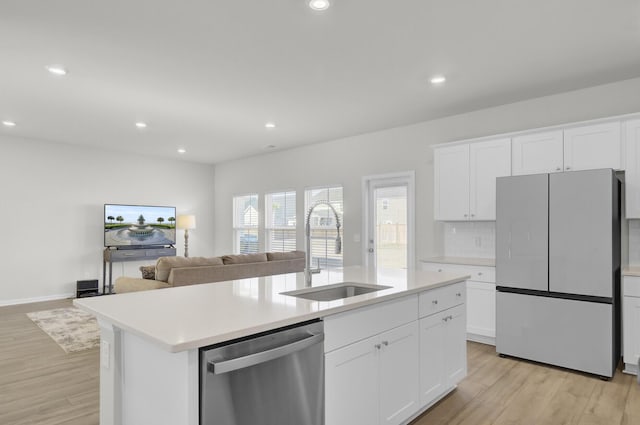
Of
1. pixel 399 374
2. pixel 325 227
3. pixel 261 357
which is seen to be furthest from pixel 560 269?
pixel 325 227

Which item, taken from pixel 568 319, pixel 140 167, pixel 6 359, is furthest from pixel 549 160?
pixel 140 167

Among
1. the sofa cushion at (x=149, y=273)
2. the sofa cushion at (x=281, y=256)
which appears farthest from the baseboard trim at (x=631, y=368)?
the sofa cushion at (x=149, y=273)

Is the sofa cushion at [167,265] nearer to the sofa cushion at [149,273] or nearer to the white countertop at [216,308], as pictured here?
the sofa cushion at [149,273]

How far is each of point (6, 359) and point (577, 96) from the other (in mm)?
6305

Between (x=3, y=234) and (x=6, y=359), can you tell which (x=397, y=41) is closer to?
(x=6, y=359)

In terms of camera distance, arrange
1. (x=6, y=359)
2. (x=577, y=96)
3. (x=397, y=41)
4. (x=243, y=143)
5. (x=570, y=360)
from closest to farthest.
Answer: (x=397, y=41), (x=570, y=360), (x=6, y=359), (x=577, y=96), (x=243, y=143)

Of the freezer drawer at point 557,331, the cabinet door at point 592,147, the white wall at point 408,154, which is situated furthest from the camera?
the white wall at point 408,154

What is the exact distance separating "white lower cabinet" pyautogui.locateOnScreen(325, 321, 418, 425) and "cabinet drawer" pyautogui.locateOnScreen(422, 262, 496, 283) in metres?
1.98

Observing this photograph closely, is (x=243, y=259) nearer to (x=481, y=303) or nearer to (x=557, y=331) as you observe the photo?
(x=481, y=303)

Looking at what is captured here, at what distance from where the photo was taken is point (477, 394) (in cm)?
300

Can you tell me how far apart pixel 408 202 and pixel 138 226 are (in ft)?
17.0

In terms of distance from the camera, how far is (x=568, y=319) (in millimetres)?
3447

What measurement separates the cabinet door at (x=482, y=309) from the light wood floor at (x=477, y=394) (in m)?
0.29

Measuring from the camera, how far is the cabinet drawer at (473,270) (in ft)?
13.5
